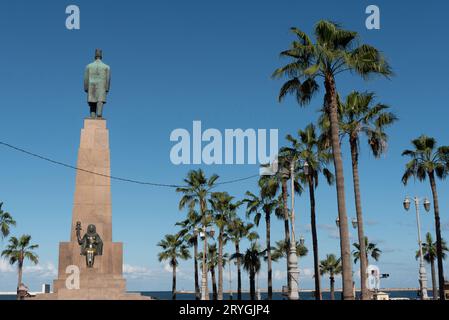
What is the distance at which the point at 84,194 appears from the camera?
32.7 meters

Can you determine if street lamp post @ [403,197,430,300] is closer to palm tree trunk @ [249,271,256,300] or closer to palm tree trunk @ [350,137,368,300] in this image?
palm tree trunk @ [350,137,368,300]

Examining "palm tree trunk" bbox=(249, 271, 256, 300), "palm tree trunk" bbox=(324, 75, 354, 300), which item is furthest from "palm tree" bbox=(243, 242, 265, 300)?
"palm tree trunk" bbox=(324, 75, 354, 300)

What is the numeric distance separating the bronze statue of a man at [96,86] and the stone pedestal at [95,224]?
119 cm

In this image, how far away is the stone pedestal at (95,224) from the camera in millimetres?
30109

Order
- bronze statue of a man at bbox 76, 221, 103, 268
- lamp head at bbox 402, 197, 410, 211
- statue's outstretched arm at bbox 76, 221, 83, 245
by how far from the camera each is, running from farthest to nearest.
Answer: lamp head at bbox 402, 197, 410, 211
statue's outstretched arm at bbox 76, 221, 83, 245
bronze statue of a man at bbox 76, 221, 103, 268

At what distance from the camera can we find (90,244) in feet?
102

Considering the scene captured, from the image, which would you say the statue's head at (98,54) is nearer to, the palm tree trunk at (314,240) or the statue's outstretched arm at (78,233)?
the statue's outstretched arm at (78,233)

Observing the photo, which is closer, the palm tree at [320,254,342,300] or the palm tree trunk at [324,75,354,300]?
the palm tree trunk at [324,75,354,300]

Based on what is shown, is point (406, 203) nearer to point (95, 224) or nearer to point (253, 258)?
point (95, 224)

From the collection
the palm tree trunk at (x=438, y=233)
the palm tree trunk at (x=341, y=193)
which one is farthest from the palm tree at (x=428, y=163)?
the palm tree trunk at (x=341, y=193)

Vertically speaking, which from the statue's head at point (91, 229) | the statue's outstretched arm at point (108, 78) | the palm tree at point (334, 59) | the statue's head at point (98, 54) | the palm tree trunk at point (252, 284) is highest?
the statue's head at point (98, 54)

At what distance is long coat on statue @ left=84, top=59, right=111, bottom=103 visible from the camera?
35188 mm
